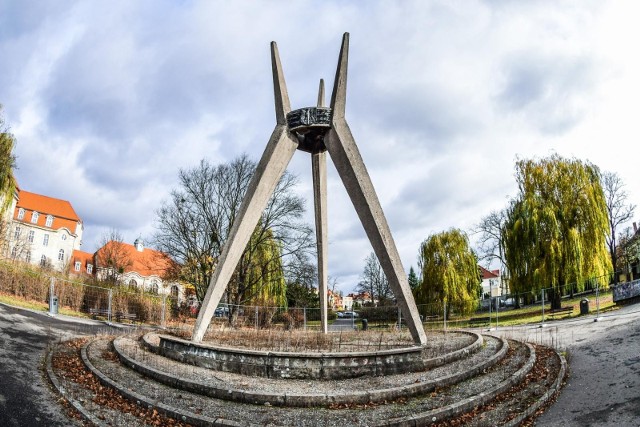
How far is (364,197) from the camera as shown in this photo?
11.6 metres

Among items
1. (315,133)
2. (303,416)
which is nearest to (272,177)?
(315,133)

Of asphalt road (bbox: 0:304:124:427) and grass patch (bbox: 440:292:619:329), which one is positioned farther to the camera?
grass patch (bbox: 440:292:619:329)

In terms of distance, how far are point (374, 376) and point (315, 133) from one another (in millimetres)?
7802

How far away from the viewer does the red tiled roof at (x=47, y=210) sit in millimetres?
56969

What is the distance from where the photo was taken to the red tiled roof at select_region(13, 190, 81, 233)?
187 ft

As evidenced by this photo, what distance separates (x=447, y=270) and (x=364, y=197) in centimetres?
2114

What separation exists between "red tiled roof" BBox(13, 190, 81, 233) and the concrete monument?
184 ft

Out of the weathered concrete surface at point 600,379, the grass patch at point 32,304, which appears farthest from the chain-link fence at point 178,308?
the weathered concrete surface at point 600,379

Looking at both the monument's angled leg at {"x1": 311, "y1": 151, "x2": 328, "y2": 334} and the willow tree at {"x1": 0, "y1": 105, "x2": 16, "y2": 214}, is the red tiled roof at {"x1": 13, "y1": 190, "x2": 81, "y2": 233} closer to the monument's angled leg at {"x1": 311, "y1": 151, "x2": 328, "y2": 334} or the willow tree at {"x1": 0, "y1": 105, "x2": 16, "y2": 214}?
the willow tree at {"x1": 0, "y1": 105, "x2": 16, "y2": 214}

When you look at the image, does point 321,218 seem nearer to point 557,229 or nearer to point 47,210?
point 557,229

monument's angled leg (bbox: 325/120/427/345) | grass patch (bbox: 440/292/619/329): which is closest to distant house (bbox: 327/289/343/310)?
grass patch (bbox: 440/292/619/329)

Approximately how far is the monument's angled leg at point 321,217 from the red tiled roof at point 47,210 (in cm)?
5474

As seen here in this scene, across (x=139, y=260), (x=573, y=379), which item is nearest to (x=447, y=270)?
(x=573, y=379)

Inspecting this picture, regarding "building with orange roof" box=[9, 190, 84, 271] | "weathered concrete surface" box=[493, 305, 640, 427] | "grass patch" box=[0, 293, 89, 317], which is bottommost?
"weathered concrete surface" box=[493, 305, 640, 427]
